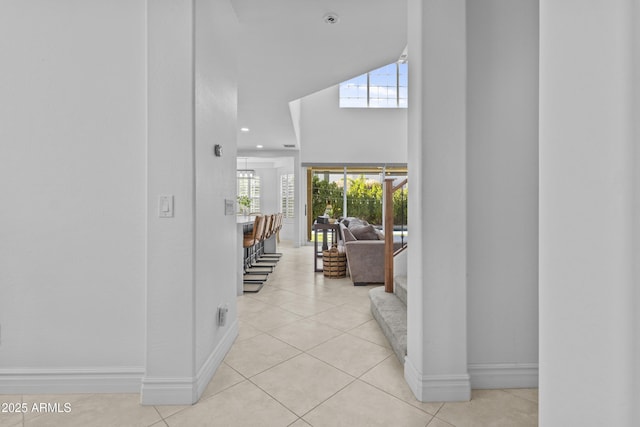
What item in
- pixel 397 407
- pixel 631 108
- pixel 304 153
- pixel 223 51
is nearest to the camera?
pixel 631 108

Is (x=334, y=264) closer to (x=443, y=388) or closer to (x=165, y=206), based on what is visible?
(x=443, y=388)

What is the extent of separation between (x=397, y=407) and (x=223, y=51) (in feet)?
8.18

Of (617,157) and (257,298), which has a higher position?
(617,157)

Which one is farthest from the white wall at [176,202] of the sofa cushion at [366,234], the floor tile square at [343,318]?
the sofa cushion at [366,234]

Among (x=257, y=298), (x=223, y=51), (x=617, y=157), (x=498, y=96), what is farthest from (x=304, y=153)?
(x=617, y=157)

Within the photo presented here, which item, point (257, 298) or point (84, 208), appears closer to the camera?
point (84, 208)

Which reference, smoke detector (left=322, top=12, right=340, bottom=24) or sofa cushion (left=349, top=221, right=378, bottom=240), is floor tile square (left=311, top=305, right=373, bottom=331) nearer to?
sofa cushion (left=349, top=221, right=378, bottom=240)

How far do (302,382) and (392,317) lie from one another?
36.6 inches

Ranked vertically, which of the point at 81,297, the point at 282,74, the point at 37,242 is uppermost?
the point at 282,74

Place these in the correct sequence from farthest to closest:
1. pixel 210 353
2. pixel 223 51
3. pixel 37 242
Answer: pixel 223 51 < pixel 210 353 < pixel 37 242

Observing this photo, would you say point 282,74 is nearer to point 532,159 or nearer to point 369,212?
point 532,159

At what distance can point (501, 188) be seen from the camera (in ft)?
5.89

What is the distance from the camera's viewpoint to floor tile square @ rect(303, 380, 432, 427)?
4.92 feet

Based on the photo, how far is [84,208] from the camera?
177cm
